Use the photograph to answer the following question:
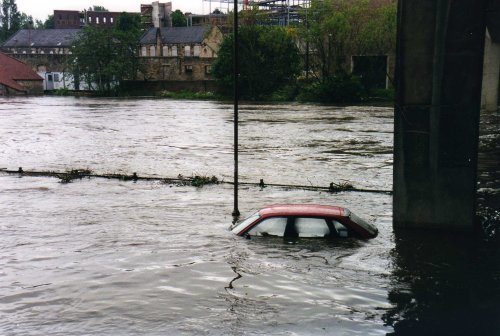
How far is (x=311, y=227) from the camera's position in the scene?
1455 cm

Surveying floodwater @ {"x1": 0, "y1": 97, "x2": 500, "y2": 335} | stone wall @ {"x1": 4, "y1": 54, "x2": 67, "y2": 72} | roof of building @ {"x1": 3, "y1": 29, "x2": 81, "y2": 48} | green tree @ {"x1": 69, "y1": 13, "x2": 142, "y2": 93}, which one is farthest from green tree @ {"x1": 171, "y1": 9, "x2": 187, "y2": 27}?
floodwater @ {"x1": 0, "y1": 97, "x2": 500, "y2": 335}

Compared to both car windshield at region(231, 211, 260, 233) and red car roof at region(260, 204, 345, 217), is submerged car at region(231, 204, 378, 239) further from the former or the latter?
car windshield at region(231, 211, 260, 233)

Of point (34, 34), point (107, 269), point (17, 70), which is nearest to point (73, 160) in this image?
point (107, 269)

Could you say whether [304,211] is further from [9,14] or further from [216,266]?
[9,14]

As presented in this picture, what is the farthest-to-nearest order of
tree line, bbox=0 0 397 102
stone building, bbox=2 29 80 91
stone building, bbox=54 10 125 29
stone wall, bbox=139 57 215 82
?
stone building, bbox=54 10 125 29 → stone building, bbox=2 29 80 91 → stone wall, bbox=139 57 215 82 → tree line, bbox=0 0 397 102

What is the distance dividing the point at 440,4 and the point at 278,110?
48.4 metres

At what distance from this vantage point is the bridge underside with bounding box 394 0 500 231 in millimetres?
14797

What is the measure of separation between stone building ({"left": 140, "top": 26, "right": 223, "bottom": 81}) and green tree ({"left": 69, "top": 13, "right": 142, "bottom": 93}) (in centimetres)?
331

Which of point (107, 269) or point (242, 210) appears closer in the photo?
point (107, 269)

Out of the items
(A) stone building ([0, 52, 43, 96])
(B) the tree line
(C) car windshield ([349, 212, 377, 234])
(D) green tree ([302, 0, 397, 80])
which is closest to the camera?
(C) car windshield ([349, 212, 377, 234])

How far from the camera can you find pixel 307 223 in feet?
47.7

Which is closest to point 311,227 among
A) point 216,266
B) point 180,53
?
point 216,266

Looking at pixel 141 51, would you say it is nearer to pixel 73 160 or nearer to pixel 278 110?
pixel 278 110

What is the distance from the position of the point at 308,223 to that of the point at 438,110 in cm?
460
